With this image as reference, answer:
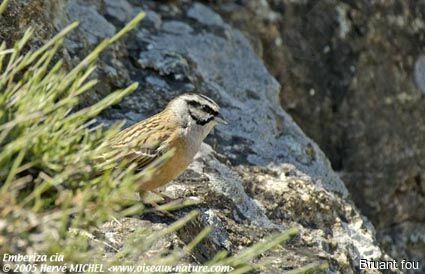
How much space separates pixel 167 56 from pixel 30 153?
9.13ft

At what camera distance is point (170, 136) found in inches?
236

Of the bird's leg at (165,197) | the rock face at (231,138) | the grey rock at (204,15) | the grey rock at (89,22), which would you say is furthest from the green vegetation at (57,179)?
the grey rock at (204,15)

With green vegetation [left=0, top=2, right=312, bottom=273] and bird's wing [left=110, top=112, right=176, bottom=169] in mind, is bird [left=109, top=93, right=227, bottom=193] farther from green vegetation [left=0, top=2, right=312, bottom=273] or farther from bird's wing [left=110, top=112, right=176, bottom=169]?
green vegetation [left=0, top=2, right=312, bottom=273]

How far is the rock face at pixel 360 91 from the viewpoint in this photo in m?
7.63

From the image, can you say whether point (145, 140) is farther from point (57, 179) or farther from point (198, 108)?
point (57, 179)

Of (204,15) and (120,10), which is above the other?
(204,15)

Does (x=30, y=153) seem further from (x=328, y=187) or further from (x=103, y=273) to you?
(x=328, y=187)

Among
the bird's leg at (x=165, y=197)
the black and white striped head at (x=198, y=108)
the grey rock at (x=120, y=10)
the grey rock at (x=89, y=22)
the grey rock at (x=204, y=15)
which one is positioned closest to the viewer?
the bird's leg at (x=165, y=197)

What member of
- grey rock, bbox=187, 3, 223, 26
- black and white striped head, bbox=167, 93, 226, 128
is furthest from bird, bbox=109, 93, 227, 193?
grey rock, bbox=187, 3, 223, 26

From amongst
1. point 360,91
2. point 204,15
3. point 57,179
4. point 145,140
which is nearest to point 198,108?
point 145,140

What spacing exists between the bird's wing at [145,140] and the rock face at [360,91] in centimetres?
178

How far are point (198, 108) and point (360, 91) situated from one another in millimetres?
1944

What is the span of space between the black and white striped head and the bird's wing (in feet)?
0.50

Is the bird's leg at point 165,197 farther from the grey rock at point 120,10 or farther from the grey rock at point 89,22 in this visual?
the grey rock at point 120,10
